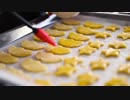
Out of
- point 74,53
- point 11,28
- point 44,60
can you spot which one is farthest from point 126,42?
point 11,28

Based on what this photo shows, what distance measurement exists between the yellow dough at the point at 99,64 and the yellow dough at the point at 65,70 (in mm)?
62

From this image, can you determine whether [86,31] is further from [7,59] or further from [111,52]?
[7,59]

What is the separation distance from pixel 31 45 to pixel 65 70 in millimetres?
221

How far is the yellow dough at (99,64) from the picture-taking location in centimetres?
77

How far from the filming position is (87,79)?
2.31 ft

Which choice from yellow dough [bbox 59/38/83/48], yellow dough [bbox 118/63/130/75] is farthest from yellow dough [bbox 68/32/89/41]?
yellow dough [bbox 118/63/130/75]

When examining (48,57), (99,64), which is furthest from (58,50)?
(99,64)

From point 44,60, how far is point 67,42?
15 cm

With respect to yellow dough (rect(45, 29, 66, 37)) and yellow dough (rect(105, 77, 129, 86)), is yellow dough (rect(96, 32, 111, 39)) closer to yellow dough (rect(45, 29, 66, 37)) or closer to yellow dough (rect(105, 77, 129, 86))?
yellow dough (rect(45, 29, 66, 37))

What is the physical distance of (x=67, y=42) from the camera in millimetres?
934

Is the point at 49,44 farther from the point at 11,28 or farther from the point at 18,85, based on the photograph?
the point at 18,85

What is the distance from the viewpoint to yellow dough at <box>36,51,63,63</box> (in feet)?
2.67

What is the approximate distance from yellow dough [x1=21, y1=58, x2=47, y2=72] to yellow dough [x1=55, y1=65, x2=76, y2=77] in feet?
0.16

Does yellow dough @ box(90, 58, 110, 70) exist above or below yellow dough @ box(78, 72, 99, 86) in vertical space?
above
